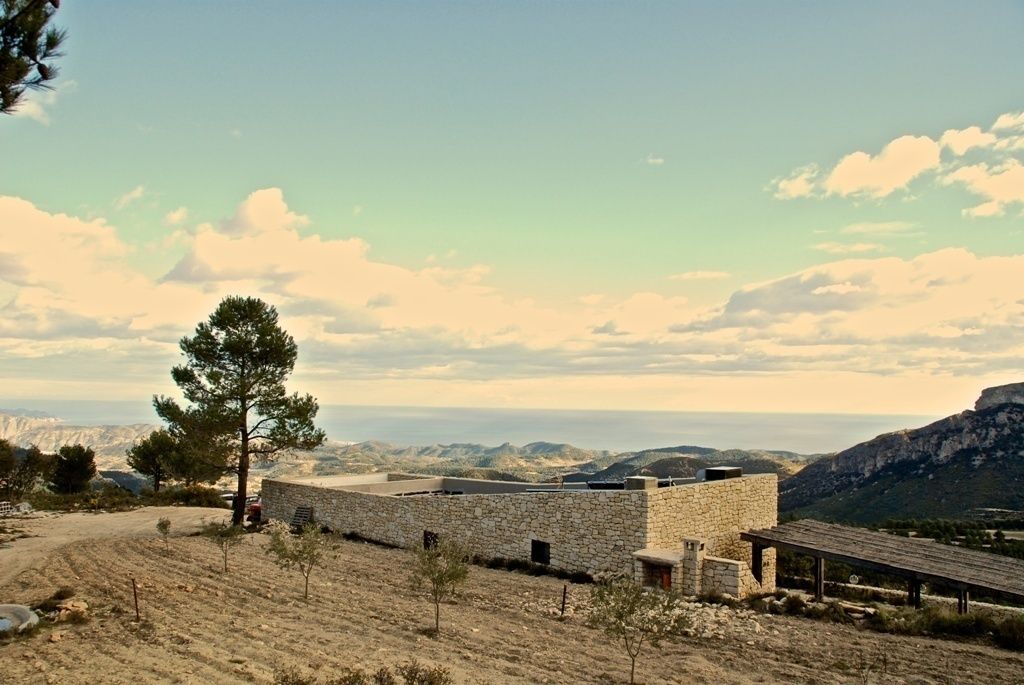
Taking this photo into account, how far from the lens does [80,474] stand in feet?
135

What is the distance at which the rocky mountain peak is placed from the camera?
61219 mm

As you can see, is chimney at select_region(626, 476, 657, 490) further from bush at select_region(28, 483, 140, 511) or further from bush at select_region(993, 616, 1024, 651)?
bush at select_region(28, 483, 140, 511)

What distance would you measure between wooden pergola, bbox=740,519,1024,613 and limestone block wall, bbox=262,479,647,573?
440cm

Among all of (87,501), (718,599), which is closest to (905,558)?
(718,599)

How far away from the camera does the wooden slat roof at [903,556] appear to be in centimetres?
1526

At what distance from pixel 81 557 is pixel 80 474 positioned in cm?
2635

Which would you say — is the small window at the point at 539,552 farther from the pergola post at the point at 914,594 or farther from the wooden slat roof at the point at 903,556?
the pergola post at the point at 914,594

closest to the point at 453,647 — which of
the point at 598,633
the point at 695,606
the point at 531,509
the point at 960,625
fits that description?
the point at 598,633

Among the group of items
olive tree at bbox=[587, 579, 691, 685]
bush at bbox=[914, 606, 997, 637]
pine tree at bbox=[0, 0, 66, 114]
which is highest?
pine tree at bbox=[0, 0, 66, 114]

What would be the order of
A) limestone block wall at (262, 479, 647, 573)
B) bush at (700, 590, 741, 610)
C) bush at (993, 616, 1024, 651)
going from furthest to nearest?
limestone block wall at (262, 479, 647, 573)
bush at (700, 590, 741, 610)
bush at (993, 616, 1024, 651)

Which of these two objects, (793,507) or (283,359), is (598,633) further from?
(793,507)

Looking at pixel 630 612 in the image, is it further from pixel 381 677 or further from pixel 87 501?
pixel 87 501

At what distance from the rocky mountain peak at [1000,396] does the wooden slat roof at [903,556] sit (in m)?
52.4

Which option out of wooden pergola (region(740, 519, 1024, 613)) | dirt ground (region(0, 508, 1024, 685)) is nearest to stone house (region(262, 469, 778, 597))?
wooden pergola (region(740, 519, 1024, 613))
